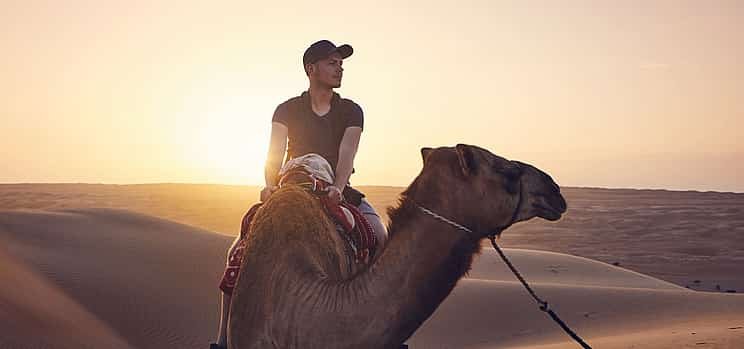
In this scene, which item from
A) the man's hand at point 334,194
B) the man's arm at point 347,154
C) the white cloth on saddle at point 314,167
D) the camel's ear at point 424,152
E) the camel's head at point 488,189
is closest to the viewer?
the camel's head at point 488,189

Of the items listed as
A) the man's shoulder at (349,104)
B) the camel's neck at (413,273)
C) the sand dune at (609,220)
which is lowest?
the sand dune at (609,220)

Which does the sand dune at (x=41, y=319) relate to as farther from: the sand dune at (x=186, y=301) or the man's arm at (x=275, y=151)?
the man's arm at (x=275, y=151)

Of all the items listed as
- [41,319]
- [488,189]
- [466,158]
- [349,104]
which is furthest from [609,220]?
[466,158]

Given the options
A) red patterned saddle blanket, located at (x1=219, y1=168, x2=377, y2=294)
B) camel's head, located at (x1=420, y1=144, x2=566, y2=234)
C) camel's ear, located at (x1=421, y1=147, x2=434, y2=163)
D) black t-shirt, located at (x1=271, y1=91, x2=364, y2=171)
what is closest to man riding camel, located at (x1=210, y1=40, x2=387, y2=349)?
black t-shirt, located at (x1=271, y1=91, x2=364, y2=171)

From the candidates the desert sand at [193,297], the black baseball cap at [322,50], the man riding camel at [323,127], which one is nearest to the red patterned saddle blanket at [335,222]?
the man riding camel at [323,127]

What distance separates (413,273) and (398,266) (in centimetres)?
9

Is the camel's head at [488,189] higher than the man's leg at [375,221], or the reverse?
the camel's head at [488,189]

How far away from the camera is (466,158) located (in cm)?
404

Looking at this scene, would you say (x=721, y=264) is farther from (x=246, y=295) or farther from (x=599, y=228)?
(x=246, y=295)

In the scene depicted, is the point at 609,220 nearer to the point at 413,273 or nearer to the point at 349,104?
the point at 349,104

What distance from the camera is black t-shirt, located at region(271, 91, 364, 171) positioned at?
5.86m

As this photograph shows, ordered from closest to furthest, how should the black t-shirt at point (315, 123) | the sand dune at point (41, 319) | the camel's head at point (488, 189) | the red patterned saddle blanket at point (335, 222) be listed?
the camel's head at point (488, 189) → the red patterned saddle blanket at point (335, 222) → the black t-shirt at point (315, 123) → the sand dune at point (41, 319)

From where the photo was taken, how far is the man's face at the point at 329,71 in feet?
18.3

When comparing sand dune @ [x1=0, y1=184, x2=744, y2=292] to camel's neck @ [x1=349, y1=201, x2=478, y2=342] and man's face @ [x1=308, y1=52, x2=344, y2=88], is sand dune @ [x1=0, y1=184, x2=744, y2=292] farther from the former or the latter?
camel's neck @ [x1=349, y1=201, x2=478, y2=342]
